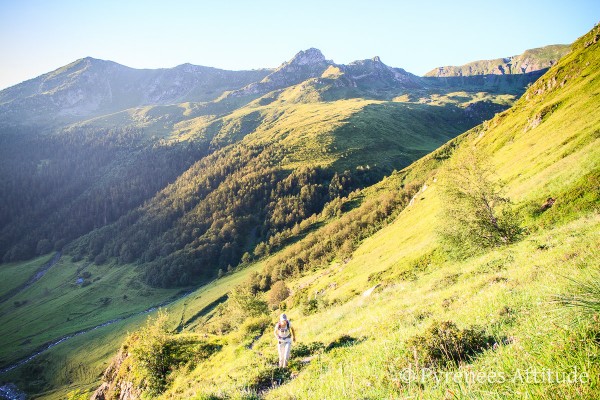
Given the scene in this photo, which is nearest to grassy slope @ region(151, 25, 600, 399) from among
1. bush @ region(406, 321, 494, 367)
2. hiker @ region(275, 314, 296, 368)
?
bush @ region(406, 321, 494, 367)

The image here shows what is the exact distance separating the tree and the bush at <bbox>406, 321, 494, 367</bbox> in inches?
1242

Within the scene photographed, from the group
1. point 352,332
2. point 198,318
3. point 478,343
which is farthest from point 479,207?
point 198,318

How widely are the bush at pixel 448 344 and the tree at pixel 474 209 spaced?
1242 inches

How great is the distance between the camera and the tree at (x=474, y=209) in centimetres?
3628

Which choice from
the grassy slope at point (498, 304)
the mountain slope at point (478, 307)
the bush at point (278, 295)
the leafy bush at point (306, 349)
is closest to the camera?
the grassy slope at point (498, 304)

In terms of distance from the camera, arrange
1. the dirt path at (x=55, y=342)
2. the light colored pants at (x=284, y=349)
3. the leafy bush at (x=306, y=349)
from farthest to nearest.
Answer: the dirt path at (x=55, y=342)
the leafy bush at (x=306, y=349)
the light colored pants at (x=284, y=349)

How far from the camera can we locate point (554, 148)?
58.5 metres

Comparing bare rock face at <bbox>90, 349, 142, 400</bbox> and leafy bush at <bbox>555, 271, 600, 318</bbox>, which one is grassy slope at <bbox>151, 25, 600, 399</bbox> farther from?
bare rock face at <bbox>90, 349, 142, 400</bbox>

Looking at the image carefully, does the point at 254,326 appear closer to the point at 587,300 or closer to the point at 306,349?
the point at 306,349

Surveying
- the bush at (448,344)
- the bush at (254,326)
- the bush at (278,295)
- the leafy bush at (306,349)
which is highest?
the bush at (448,344)

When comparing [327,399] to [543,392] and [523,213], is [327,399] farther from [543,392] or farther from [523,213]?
[523,213]

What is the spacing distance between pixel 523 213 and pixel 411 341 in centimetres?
3996

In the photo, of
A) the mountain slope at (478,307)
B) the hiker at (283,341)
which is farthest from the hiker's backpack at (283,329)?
the mountain slope at (478,307)

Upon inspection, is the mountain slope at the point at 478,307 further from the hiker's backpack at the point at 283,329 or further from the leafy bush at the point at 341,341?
the hiker's backpack at the point at 283,329
